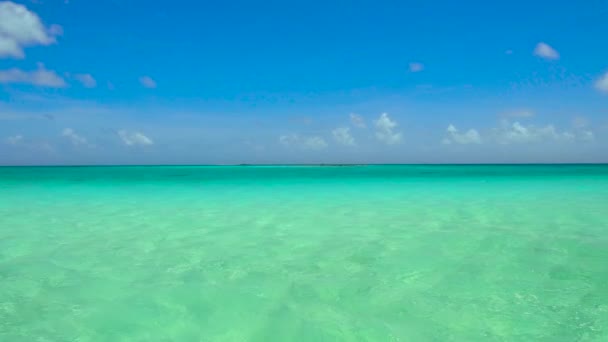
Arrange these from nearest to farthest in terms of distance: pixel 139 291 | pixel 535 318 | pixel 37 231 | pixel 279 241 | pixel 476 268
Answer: pixel 535 318, pixel 139 291, pixel 476 268, pixel 279 241, pixel 37 231

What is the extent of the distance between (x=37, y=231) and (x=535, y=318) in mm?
8425

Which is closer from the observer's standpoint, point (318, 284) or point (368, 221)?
point (318, 284)

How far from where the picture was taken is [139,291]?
157 inches

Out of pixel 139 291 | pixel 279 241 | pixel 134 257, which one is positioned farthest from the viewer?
pixel 279 241

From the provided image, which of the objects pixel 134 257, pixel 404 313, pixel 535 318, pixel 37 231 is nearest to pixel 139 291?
pixel 134 257

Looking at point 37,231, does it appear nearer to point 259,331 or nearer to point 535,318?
point 259,331

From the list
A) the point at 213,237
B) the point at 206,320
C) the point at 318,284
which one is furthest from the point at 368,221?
the point at 206,320

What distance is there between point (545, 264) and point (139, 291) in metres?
4.96

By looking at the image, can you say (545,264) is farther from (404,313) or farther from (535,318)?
(404,313)

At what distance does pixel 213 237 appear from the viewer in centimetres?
678

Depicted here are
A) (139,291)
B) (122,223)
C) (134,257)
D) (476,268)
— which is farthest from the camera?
(122,223)

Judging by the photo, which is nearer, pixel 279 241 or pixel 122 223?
pixel 279 241

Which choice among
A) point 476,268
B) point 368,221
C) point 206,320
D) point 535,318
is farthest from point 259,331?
point 368,221

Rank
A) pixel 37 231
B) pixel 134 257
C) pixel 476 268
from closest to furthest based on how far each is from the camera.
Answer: pixel 476 268 → pixel 134 257 → pixel 37 231
